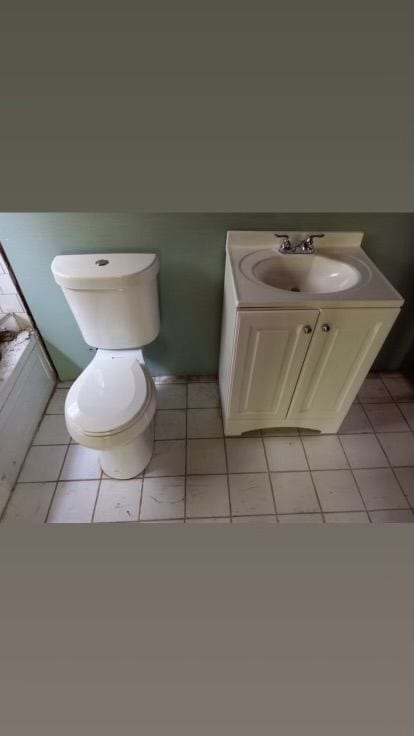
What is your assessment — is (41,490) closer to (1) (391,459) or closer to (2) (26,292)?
(2) (26,292)

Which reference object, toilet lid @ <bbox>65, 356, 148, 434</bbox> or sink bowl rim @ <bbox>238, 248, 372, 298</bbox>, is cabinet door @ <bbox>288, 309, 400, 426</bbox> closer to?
sink bowl rim @ <bbox>238, 248, 372, 298</bbox>

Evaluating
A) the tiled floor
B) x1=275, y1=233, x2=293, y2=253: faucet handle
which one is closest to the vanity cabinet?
the tiled floor

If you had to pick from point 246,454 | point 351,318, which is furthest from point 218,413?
point 351,318

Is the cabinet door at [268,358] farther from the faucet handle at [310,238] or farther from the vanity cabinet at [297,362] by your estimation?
the faucet handle at [310,238]

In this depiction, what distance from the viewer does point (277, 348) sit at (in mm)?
1156

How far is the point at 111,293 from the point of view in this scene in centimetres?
119

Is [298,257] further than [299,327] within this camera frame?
Yes

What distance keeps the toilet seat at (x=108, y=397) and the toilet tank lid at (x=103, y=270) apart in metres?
0.33

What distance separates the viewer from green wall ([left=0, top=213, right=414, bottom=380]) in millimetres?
1224

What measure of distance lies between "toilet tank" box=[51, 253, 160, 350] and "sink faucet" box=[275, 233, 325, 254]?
1.71 feet

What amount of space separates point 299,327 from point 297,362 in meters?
0.16

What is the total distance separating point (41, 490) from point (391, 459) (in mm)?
1586

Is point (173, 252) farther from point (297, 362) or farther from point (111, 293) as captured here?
point (297, 362)

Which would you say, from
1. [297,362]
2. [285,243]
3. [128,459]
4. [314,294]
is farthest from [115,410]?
[285,243]
